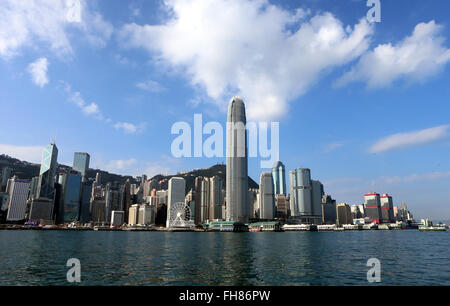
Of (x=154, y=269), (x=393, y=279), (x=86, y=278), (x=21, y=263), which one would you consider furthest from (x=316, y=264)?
(x=21, y=263)

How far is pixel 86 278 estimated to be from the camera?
3434 centimetres

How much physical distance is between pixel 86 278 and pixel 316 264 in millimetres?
33747

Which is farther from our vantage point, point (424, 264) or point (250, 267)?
point (424, 264)

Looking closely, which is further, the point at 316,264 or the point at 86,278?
the point at 316,264
